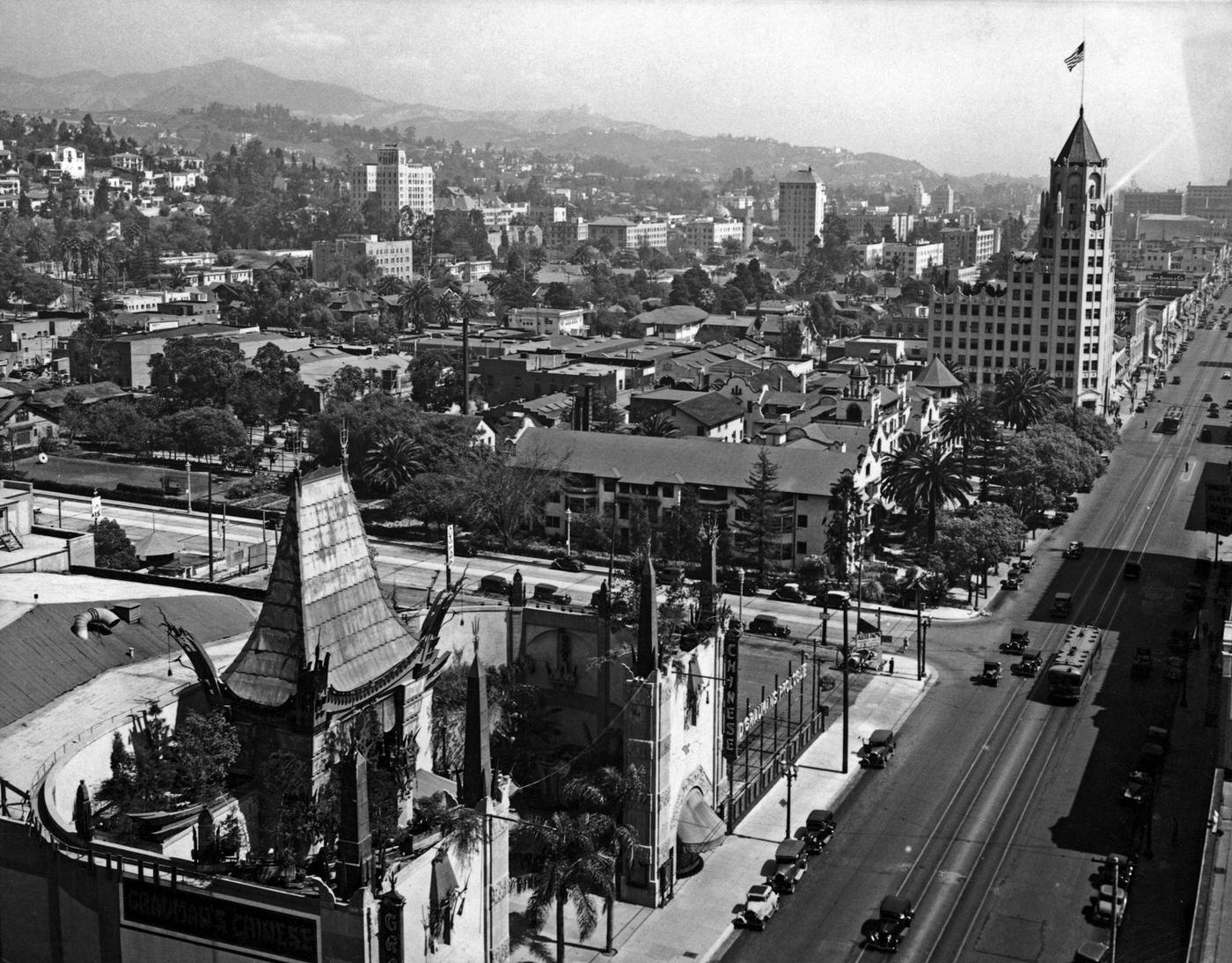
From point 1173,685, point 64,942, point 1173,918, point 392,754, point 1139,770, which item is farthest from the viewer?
point 1173,685

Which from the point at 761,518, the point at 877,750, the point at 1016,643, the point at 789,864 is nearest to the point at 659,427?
the point at 761,518

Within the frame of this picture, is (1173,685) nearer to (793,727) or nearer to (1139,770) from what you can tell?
(1139,770)

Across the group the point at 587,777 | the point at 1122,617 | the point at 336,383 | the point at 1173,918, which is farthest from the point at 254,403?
the point at 1173,918

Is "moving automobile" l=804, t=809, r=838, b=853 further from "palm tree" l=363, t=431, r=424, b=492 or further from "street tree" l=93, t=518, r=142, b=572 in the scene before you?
"palm tree" l=363, t=431, r=424, b=492

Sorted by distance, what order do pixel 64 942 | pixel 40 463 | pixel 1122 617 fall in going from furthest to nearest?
pixel 40 463, pixel 1122 617, pixel 64 942

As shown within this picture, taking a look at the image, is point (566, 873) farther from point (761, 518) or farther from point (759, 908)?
point (761, 518)


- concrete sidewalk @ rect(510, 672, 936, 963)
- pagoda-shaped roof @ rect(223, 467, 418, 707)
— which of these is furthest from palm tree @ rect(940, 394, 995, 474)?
pagoda-shaped roof @ rect(223, 467, 418, 707)

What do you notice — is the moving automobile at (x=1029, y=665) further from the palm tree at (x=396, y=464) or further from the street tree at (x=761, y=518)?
the palm tree at (x=396, y=464)
